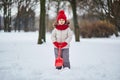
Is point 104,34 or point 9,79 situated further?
point 104,34

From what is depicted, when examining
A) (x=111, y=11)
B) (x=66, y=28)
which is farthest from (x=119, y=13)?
(x=66, y=28)

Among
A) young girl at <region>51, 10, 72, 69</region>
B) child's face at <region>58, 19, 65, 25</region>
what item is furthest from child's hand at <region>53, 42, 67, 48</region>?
child's face at <region>58, 19, 65, 25</region>

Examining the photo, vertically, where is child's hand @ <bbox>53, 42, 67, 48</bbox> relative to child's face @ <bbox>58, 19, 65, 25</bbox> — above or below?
below

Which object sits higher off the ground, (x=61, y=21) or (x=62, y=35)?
(x=61, y=21)

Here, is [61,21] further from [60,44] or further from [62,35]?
[60,44]

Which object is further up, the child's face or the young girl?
the child's face

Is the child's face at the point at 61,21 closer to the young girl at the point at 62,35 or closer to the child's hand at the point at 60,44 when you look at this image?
the young girl at the point at 62,35

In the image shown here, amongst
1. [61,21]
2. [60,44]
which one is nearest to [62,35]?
[60,44]

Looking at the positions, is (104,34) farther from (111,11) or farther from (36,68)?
(36,68)

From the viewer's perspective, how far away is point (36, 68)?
7086 mm

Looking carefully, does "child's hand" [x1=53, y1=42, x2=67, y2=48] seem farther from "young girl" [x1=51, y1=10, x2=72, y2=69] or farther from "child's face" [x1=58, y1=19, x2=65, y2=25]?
"child's face" [x1=58, y1=19, x2=65, y2=25]

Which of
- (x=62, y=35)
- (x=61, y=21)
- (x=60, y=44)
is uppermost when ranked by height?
(x=61, y=21)

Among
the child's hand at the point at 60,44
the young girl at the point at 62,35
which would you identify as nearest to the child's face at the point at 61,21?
the young girl at the point at 62,35

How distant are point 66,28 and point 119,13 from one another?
552 centimetres
